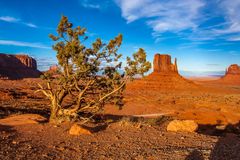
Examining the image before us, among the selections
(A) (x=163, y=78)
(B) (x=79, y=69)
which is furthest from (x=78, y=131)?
(A) (x=163, y=78)

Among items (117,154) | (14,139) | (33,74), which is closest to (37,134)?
(14,139)

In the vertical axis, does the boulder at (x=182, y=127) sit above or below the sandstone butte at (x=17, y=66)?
below

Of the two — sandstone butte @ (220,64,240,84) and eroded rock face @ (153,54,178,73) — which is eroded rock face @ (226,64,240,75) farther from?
eroded rock face @ (153,54,178,73)

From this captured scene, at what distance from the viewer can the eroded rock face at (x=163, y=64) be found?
354 ft

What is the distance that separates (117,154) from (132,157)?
538 millimetres

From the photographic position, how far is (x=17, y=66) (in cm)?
15012

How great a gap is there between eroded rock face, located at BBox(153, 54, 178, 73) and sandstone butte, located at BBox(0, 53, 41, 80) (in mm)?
65257

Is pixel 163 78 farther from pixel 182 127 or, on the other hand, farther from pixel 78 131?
pixel 78 131

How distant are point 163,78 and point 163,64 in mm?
13258

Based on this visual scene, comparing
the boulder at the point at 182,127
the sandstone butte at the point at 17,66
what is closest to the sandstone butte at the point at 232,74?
the sandstone butte at the point at 17,66

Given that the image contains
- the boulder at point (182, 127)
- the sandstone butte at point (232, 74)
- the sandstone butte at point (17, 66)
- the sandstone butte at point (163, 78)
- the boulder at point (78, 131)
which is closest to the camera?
the boulder at point (78, 131)

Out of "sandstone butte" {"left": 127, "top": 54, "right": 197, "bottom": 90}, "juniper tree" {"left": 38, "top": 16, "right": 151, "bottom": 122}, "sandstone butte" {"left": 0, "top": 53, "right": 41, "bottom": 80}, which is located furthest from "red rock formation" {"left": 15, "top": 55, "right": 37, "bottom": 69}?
"juniper tree" {"left": 38, "top": 16, "right": 151, "bottom": 122}

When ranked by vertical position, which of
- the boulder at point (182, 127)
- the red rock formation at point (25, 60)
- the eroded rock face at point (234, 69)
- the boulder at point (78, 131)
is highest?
the red rock formation at point (25, 60)

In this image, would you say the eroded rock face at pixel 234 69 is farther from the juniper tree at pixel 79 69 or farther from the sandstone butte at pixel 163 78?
the juniper tree at pixel 79 69
